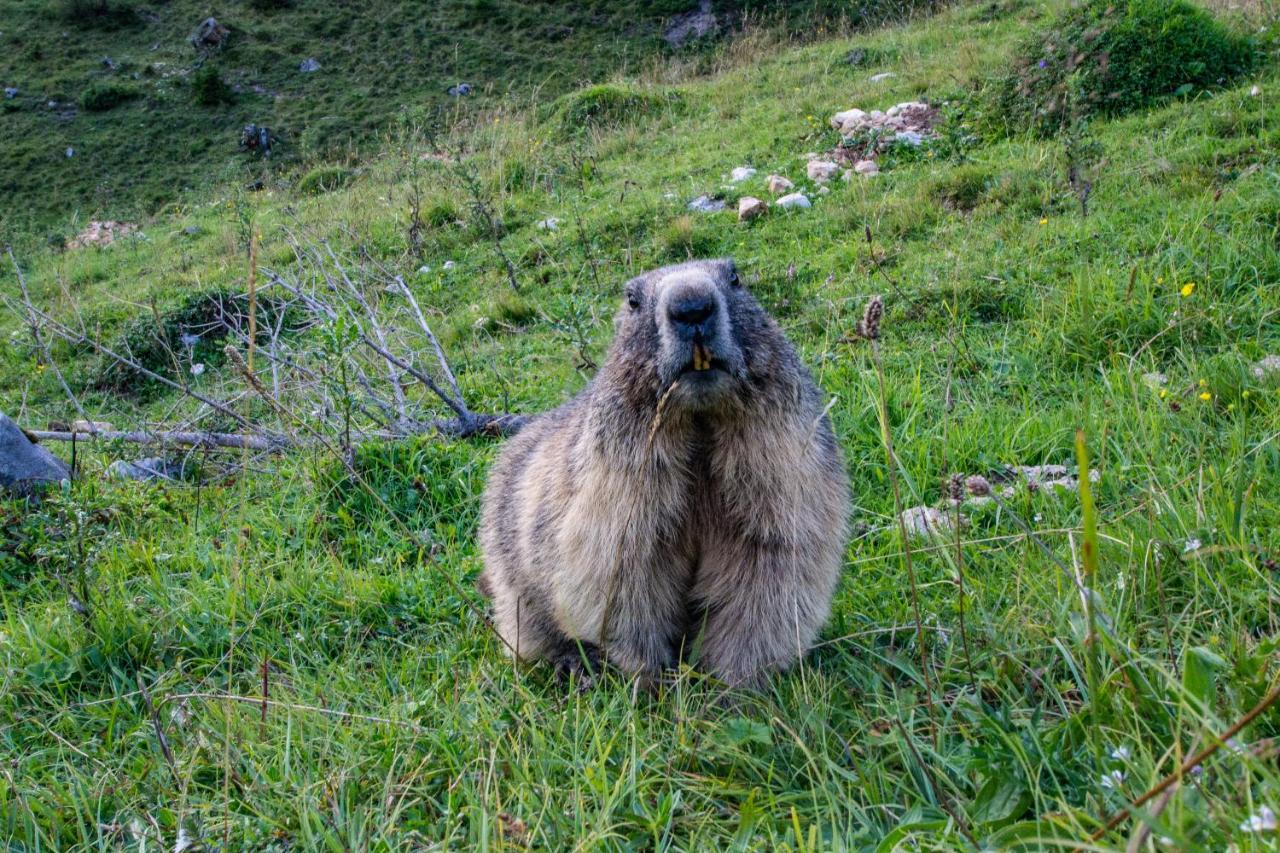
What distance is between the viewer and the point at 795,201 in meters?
8.46

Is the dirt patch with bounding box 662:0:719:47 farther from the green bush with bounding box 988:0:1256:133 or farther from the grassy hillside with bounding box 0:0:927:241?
the green bush with bounding box 988:0:1256:133

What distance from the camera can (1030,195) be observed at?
7.07 metres

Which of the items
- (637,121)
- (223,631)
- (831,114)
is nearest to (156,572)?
(223,631)

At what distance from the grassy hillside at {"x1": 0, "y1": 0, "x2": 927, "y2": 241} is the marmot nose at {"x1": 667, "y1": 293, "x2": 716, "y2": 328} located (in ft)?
67.0

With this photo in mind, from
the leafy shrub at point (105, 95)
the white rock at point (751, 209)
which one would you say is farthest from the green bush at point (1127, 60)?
the leafy shrub at point (105, 95)

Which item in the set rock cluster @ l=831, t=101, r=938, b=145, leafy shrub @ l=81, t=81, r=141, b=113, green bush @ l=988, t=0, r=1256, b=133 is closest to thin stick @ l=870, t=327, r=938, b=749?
green bush @ l=988, t=0, r=1256, b=133

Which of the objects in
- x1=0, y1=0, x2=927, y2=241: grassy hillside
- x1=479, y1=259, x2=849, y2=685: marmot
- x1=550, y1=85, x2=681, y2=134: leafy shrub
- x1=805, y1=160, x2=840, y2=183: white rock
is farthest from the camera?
x1=0, y1=0, x2=927, y2=241: grassy hillside

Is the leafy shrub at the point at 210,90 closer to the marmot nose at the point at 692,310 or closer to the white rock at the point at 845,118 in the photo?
the white rock at the point at 845,118

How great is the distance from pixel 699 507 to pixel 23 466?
436 centimetres

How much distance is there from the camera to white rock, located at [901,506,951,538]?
366cm

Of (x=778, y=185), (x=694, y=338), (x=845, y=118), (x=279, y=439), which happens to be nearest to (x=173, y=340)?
(x=279, y=439)

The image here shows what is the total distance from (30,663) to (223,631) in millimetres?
702

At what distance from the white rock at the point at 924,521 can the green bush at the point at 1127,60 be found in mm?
5698

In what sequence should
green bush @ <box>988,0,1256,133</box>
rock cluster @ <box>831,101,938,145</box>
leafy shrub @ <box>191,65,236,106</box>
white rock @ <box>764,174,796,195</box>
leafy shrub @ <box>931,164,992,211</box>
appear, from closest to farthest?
leafy shrub @ <box>931,164,992,211</box>, green bush @ <box>988,0,1256,133</box>, white rock @ <box>764,174,796,195</box>, rock cluster @ <box>831,101,938,145</box>, leafy shrub @ <box>191,65,236,106</box>
